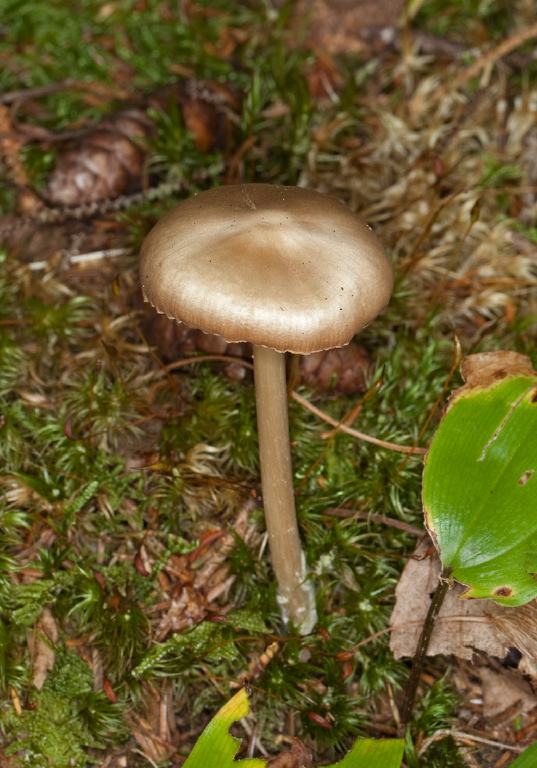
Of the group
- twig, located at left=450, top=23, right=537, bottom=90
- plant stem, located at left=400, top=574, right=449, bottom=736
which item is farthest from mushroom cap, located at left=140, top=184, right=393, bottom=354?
twig, located at left=450, top=23, right=537, bottom=90

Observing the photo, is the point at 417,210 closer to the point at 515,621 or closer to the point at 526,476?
the point at 526,476

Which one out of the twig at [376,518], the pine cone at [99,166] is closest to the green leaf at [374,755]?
the twig at [376,518]

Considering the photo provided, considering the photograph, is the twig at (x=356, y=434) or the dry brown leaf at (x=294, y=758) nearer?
the dry brown leaf at (x=294, y=758)

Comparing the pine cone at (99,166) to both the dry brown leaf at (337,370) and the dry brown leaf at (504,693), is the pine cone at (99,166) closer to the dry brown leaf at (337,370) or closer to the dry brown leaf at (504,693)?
the dry brown leaf at (337,370)

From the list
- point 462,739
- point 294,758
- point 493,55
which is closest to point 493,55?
point 493,55

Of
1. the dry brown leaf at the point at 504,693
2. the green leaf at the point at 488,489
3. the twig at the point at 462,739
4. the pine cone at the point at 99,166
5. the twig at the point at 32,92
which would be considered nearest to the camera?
the green leaf at the point at 488,489

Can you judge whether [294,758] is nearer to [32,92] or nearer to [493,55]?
[32,92]
